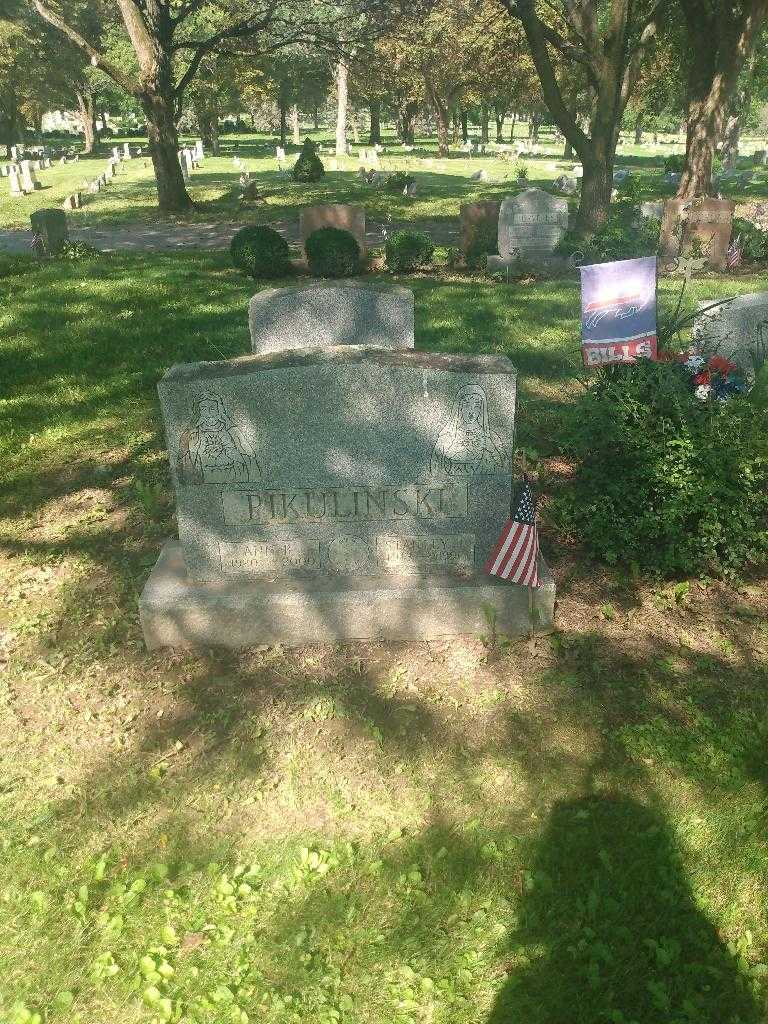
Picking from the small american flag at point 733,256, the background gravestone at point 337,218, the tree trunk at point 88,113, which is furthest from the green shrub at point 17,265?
the tree trunk at point 88,113

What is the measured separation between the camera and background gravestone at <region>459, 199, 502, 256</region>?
1572cm

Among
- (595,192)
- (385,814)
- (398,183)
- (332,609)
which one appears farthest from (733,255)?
(398,183)

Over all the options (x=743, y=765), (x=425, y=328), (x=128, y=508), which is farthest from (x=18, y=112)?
(x=743, y=765)

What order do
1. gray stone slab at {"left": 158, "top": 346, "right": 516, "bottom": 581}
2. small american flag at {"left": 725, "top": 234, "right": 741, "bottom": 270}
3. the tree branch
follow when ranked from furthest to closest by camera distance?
1. the tree branch
2. small american flag at {"left": 725, "top": 234, "right": 741, "bottom": 270}
3. gray stone slab at {"left": 158, "top": 346, "right": 516, "bottom": 581}

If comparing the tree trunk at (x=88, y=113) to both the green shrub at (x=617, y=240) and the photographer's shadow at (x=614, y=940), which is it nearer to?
the green shrub at (x=617, y=240)

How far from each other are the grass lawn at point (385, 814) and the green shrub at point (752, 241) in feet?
41.8

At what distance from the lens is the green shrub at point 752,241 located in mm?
15289

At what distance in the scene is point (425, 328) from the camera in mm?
10461

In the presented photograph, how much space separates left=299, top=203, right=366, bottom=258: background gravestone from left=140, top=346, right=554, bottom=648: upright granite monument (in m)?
12.5

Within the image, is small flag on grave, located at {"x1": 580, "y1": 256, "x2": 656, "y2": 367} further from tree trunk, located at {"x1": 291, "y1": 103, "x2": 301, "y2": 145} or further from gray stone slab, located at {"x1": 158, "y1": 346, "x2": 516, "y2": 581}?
tree trunk, located at {"x1": 291, "y1": 103, "x2": 301, "y2": 145}

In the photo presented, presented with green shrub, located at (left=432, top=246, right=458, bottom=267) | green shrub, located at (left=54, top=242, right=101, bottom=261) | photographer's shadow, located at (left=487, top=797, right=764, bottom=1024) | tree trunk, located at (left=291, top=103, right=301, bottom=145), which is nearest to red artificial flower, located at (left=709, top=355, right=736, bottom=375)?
photographer's shadow, located at (left=487, top=797, right=764, bottom=1024)

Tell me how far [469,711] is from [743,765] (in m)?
1.36

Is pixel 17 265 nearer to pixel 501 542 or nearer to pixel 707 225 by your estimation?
pixel 501 542

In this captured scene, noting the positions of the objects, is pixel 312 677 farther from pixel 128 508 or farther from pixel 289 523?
pixel 128 508
